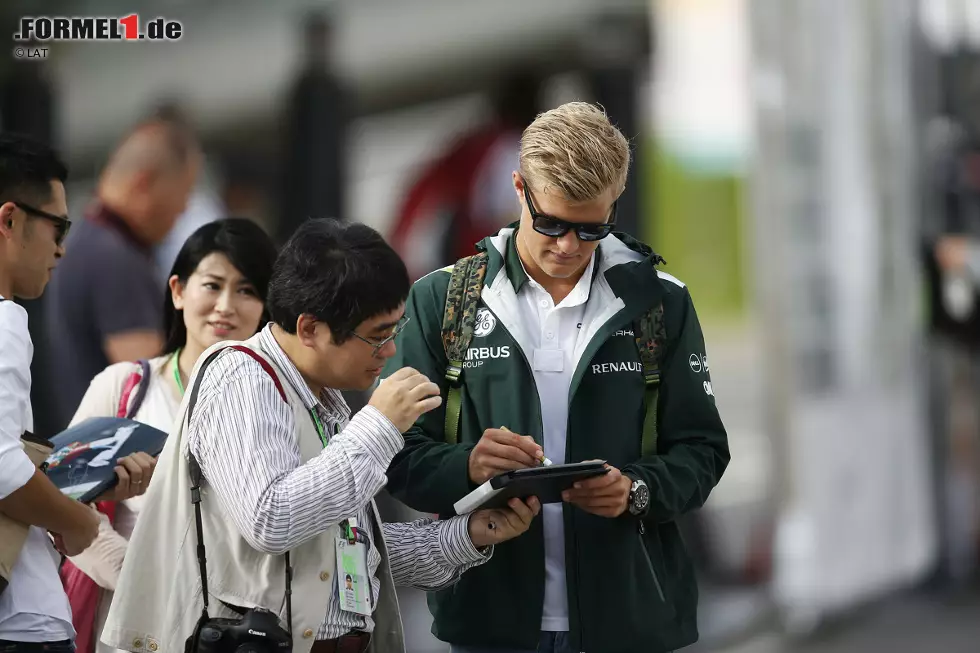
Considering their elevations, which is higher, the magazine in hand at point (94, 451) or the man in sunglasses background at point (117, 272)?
the man in sunglasses background at point (117, 272)

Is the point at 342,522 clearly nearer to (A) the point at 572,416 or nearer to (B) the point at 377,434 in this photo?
(B) the point at 377,434

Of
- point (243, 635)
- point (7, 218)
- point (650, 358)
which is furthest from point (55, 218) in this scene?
point (650, 358)

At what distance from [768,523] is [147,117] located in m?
4.48

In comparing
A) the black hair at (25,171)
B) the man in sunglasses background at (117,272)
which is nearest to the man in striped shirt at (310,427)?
the black hair at (25,171)

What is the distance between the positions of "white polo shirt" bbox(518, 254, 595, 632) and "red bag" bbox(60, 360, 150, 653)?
92cm

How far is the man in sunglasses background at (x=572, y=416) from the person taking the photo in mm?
2527

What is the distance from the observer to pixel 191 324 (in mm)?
3047

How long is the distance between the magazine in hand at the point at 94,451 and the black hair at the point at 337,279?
561 millimetres

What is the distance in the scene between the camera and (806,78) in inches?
301

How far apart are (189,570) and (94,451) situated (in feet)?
1.90

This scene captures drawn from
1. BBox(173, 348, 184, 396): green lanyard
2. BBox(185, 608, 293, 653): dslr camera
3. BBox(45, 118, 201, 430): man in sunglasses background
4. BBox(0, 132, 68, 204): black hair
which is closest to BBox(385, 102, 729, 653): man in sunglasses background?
BBox(185, 608, 293, 653): dslr camera

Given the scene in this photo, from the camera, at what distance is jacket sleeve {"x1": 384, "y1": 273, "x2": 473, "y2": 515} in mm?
2527

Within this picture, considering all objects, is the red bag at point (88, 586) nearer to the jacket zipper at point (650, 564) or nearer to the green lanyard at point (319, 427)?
the green lanyard at point (319, 427)

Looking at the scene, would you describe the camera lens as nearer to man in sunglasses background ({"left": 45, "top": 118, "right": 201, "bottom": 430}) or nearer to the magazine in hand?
the magazine in hand
